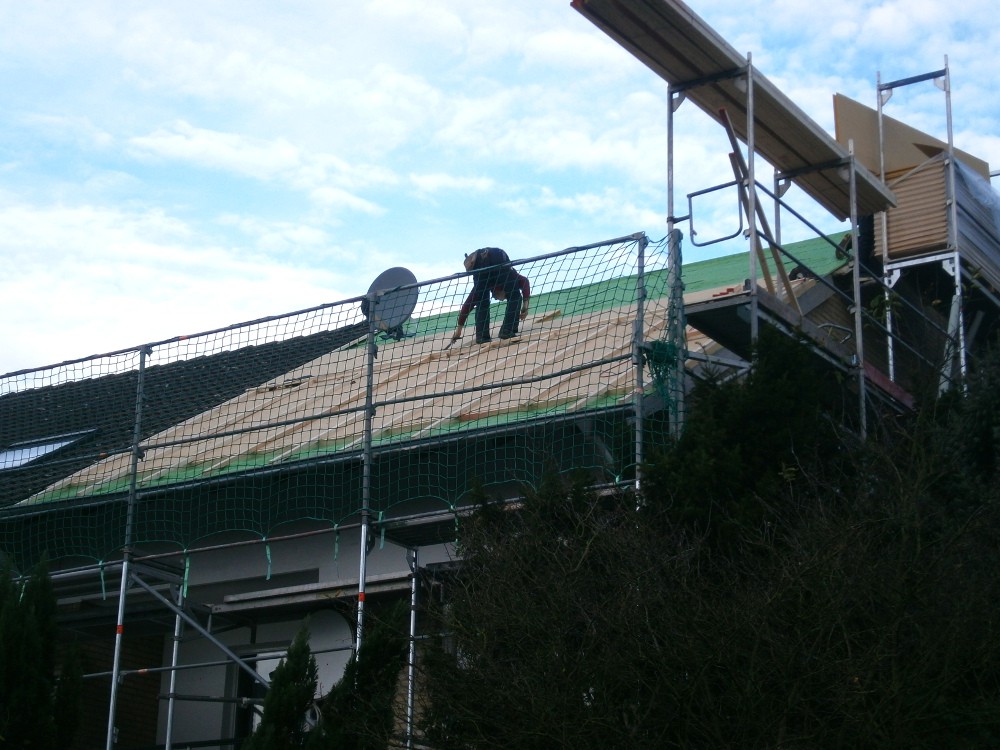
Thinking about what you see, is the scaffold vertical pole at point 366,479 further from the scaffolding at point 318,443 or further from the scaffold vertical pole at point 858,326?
the scaffold vertical pole at point 858,326

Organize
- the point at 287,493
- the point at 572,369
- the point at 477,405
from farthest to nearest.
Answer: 1. the point at 287,493
2. the point at 477,405
3. the point at 572,369

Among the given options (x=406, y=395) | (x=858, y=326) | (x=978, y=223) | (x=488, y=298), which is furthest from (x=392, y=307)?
(x=978, y=223)

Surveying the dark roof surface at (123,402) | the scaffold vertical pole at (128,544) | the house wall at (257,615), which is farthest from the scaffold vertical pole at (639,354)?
the scaffold vertical pole at (128,544)

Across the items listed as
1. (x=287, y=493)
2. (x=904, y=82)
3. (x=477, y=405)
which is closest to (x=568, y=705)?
(x=477, y=405)

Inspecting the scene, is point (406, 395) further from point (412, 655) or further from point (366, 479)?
point (412, 655)

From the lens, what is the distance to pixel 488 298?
1219 centimetres

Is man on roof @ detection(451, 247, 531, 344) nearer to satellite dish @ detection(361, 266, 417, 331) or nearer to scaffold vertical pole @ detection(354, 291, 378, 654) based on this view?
satellite dish @ detection(361, 266, 417, 331)

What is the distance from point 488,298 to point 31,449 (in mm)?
5046

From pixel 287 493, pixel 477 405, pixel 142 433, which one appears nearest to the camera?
pixel 477 405

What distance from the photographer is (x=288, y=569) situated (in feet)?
40.9

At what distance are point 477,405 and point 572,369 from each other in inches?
46.8

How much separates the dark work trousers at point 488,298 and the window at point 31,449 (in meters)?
3.94

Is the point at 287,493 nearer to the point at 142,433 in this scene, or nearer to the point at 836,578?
the point at 142,433

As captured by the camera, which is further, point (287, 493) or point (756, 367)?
point (287, 493)
